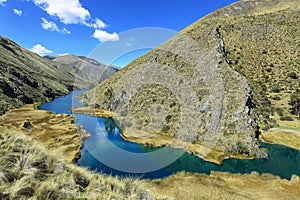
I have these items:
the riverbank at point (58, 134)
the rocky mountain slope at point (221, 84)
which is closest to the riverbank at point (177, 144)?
the rocky mountain slope at point (221, 84)

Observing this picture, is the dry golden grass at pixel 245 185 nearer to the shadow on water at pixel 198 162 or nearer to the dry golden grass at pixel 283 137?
the shadow on water at pixel 198 162

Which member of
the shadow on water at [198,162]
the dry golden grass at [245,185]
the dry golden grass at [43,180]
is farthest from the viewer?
the shadow on water at [198,162]

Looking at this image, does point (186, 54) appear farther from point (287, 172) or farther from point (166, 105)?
point (287, 172)

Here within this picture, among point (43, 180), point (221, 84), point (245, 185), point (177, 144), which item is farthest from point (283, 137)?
point (43, 180)

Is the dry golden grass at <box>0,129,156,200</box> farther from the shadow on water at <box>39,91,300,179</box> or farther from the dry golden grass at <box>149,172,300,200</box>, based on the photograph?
the shadow on water at <box>39,91,300,179</box>

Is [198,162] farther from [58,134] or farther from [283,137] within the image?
[58,134]

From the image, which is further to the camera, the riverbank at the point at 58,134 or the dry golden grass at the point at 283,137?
the dry golden grass at the point at 283,137

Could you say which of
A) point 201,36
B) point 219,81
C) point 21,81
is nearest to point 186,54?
point 201,36

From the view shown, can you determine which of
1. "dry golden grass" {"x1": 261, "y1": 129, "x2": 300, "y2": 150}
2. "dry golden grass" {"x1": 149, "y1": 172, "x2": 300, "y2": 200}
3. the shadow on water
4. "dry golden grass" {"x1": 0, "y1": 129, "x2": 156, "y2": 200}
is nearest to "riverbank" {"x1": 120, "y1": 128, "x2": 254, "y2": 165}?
the shadow on water
